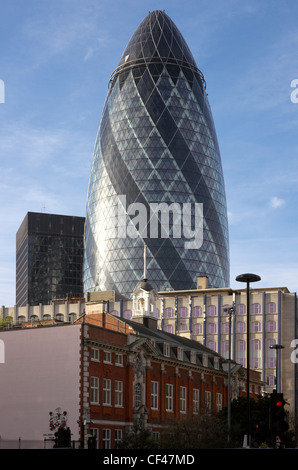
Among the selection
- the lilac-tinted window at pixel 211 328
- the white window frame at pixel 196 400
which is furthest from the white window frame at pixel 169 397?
the lilac-tinted window at pixel 211 328

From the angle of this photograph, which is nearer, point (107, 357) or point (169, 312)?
point (107, 357)

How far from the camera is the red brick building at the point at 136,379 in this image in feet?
262

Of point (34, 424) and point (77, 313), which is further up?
point (77, 313)

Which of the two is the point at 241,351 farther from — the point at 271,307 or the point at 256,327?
the point at 271,307

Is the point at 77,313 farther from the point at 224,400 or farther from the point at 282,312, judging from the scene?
the point at 224,400

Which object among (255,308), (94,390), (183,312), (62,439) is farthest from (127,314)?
(62,439)

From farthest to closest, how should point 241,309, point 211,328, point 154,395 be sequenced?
point 211,328 < point 241,309 < point 154,395

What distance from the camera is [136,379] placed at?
3487 inches

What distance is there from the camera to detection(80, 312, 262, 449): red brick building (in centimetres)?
7975

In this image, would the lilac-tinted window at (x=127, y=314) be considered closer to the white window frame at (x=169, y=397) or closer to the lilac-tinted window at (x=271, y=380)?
the lilac-tinted window at (x=271, y=380)

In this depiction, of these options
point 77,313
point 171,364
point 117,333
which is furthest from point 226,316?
point 117,333

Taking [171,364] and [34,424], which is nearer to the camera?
[34,424]

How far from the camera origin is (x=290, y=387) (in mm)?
175500
